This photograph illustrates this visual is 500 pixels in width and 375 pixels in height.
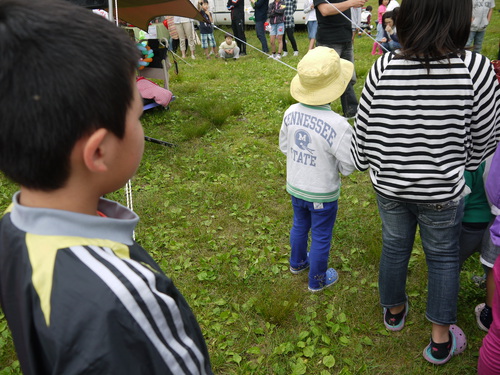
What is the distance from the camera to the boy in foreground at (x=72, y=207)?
0.75 m

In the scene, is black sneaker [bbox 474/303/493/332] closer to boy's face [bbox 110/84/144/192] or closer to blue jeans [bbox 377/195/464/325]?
blue jeans [bbox 377/195/464/325]

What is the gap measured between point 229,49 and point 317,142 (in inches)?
376

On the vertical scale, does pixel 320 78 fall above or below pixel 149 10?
above

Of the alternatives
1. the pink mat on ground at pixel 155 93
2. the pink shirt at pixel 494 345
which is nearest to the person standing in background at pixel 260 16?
the pink mat on ground at pixel 155 93

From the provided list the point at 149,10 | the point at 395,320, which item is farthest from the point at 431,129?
the point at 149,10

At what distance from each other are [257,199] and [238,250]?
2.46ft

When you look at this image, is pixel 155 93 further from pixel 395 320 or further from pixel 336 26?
pixel 395 320

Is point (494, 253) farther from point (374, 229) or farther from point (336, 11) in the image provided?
point (336, 11)

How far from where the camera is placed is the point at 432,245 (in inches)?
76.1

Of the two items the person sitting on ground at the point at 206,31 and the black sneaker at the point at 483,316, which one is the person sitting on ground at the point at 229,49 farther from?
the black sneaker at the point at 483,316

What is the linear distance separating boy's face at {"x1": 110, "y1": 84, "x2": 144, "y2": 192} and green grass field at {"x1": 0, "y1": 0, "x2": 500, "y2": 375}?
1676mm

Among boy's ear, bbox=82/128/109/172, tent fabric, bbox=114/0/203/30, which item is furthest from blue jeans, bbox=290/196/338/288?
tent fabric, bbox=114/0/203/30

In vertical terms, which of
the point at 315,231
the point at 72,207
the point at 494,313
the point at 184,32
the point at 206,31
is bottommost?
the point at 184,32

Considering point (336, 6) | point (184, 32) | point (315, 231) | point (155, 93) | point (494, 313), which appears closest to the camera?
point (494, 313)
